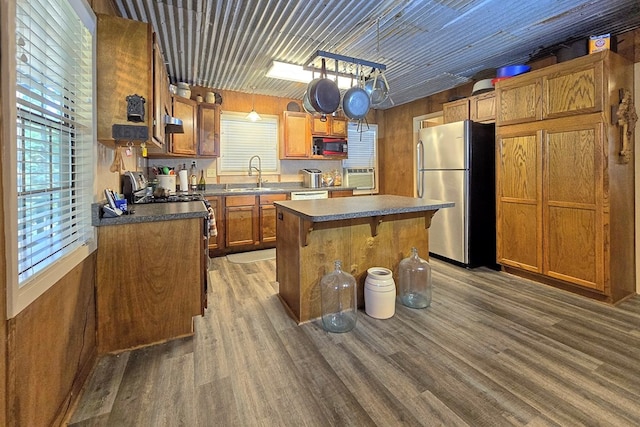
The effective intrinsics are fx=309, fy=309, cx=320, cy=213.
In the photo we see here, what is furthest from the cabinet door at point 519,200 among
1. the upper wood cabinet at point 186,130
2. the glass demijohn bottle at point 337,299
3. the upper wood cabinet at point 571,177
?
the upper wood cabinet at point 186,130

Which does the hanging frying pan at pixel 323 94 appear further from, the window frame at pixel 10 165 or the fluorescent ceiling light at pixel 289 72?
the window frame at pixel 10 165

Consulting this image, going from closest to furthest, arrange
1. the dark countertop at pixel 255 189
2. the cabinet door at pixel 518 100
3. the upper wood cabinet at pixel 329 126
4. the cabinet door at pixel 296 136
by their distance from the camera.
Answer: the cabinet door at pixel 518 100 < the dark countertop at pixel 255 189 < the cabinet door at pixel 296 136 < the upper wood cabinet at pixel 329 126

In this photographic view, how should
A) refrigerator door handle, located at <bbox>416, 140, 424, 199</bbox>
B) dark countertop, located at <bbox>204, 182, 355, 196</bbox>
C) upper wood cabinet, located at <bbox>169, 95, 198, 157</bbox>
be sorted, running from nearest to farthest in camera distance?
upper wood cabinet, located at <bbox>169, 95, 198, 157</bbox> < refrigerator door handle, located at <bbox>416, 140, 424, 199</bbox> < dark countertop, located at <bbox>204, 182, 355, 196</bbox>

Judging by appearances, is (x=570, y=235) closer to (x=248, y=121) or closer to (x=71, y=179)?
(x=71, y=179)

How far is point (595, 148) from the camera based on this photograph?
264cm

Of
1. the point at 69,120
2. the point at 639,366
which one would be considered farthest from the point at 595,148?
the point at 69,120

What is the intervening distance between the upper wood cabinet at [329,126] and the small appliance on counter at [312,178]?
0.64 metres

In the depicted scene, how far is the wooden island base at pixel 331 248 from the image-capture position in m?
2.40

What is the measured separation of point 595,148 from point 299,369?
9.84 feet

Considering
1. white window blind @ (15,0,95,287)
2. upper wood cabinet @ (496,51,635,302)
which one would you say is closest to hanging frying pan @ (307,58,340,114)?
white window blind @ (15,0,95,287)

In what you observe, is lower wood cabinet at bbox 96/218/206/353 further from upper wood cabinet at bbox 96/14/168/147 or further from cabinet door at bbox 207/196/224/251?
cabinet door at bbox 207/196/224/251

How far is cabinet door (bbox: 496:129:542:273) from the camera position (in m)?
3.11

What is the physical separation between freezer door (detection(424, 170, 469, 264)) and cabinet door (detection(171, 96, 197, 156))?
127 inches

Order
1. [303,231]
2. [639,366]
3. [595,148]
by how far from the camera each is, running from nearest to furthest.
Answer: [639,366]
[303,231]
[595,148]
